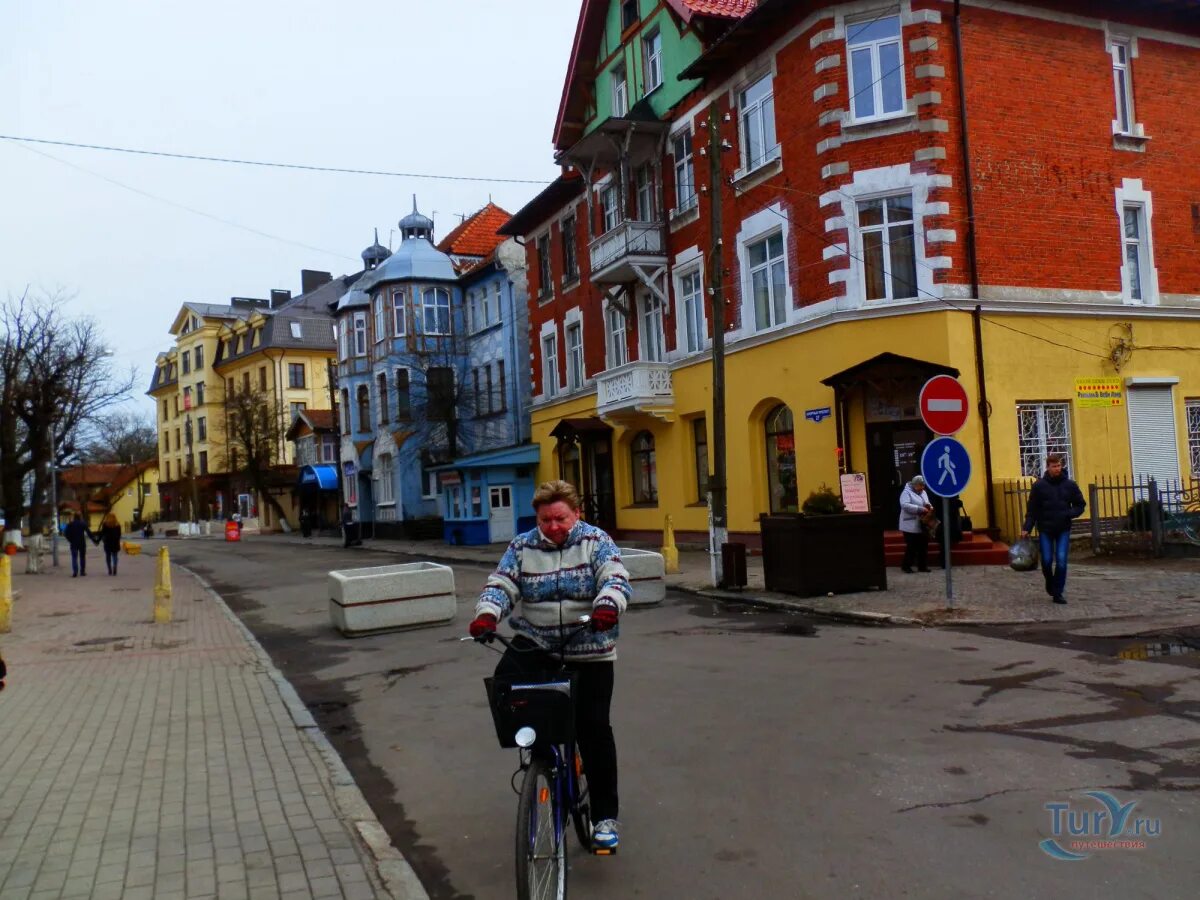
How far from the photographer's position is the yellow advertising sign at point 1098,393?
19609 millimetres

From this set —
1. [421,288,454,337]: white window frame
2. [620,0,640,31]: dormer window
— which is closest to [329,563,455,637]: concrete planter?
[620,0,640,31]: dormer window

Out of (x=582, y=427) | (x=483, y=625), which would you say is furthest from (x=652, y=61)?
(x=483, y=625)

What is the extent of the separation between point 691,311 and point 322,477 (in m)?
36.2

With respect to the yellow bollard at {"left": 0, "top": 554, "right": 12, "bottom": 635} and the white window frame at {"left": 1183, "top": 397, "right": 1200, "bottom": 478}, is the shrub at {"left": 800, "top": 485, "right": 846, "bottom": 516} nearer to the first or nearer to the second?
the white window frame at {"left": 1183, "top": 397, "right": 1200, "bottom": 478}

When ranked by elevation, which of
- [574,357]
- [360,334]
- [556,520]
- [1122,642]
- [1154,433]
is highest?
[360,334]

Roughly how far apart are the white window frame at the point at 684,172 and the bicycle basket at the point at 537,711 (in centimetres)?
2131

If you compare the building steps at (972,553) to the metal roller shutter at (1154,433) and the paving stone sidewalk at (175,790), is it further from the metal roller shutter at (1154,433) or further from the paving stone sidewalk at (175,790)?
the paving stone sidewalk at (175,790)

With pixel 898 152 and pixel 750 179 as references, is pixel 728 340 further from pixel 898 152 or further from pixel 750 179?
pixel 898 152

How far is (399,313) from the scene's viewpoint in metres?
43.8

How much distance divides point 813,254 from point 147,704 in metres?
15.0

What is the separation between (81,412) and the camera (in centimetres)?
3250

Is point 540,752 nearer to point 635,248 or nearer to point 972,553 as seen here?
point 972,553

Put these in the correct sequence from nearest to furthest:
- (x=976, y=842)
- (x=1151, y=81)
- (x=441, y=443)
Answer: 1. (x=976, y=842)
2. (x=1151, y=81)
3. (x=441, y=443)

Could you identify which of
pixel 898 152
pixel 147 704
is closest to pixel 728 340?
pixel 898 152
